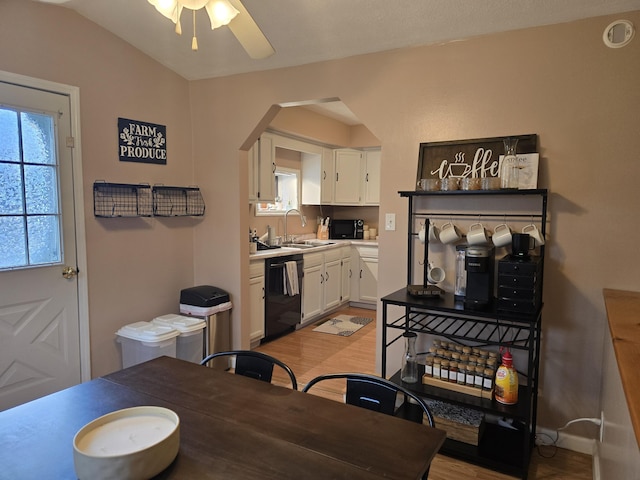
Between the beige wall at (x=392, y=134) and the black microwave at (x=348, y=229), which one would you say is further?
the black microwave at (x=348, y=229)

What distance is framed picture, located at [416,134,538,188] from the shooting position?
2395mm

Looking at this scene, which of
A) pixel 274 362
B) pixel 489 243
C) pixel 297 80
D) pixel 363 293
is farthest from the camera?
pixel 363 293

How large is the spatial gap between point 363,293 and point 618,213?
3.49m

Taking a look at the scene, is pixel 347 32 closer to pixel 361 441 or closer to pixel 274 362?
pixel 274 362

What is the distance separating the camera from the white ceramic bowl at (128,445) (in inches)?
39.1

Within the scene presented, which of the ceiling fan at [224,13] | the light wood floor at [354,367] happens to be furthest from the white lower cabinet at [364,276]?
the ceiling fan at [224,13]

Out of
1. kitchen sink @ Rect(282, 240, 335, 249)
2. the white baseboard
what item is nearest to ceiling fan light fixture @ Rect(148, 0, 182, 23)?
the white baseboard

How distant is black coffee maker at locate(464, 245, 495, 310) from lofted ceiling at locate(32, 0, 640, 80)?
1.27 m

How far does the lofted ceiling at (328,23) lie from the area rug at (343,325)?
8.95ft

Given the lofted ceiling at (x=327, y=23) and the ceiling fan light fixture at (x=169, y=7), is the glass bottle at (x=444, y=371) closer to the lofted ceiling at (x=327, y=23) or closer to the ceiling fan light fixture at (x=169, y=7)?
the lofted ceiling at (x=327, y=23)

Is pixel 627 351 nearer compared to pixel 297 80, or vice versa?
pixel 627 351

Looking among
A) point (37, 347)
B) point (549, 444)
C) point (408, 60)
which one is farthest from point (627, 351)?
point (37, 347)

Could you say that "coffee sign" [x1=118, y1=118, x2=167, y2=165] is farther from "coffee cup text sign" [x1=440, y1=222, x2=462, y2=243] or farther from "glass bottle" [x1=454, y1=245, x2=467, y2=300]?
"glass bottle" [x1=454, y1=245, x2=467, y2=300]

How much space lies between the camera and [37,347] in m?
2.64
